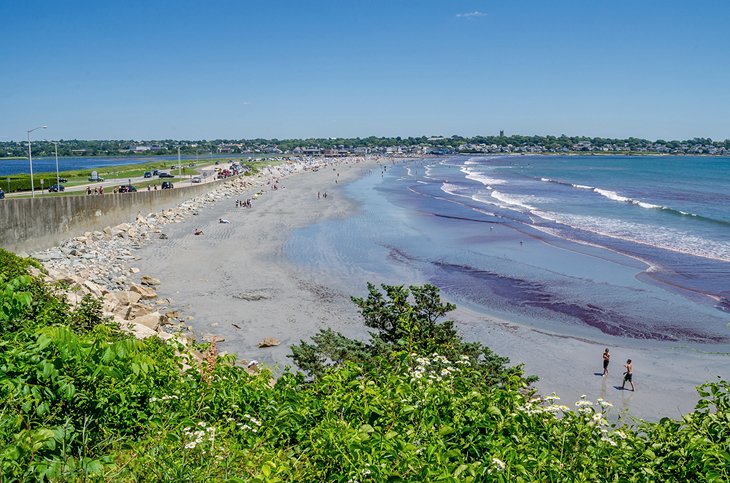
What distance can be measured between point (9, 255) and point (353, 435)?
14556 mm

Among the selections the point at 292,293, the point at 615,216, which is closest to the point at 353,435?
the point at 292,293

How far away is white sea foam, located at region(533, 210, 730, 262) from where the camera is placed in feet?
115

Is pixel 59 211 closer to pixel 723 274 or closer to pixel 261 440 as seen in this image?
pixel 261 440

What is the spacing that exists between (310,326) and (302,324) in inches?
14.7

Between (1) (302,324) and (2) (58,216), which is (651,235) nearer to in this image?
(1) (302,324)

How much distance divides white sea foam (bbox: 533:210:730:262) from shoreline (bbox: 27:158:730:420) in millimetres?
18685

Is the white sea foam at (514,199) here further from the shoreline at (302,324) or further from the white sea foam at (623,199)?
the shoreline at (302,324)

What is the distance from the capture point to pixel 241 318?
21422 mm

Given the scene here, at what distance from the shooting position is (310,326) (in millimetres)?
20781

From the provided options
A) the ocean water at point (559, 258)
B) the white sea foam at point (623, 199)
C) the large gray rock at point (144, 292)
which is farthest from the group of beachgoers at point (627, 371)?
the white sea foam at point (623, 199)

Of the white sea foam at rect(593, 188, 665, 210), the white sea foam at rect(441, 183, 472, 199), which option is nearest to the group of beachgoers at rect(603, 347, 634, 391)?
the white sea foam at rect(593, 188, 665, 210)

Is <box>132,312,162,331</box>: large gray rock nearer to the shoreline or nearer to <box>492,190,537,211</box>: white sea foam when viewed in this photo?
the shoreline

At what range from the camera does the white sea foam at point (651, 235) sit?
35.1 metres

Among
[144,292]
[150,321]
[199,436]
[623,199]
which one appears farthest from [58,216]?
[623,199]
